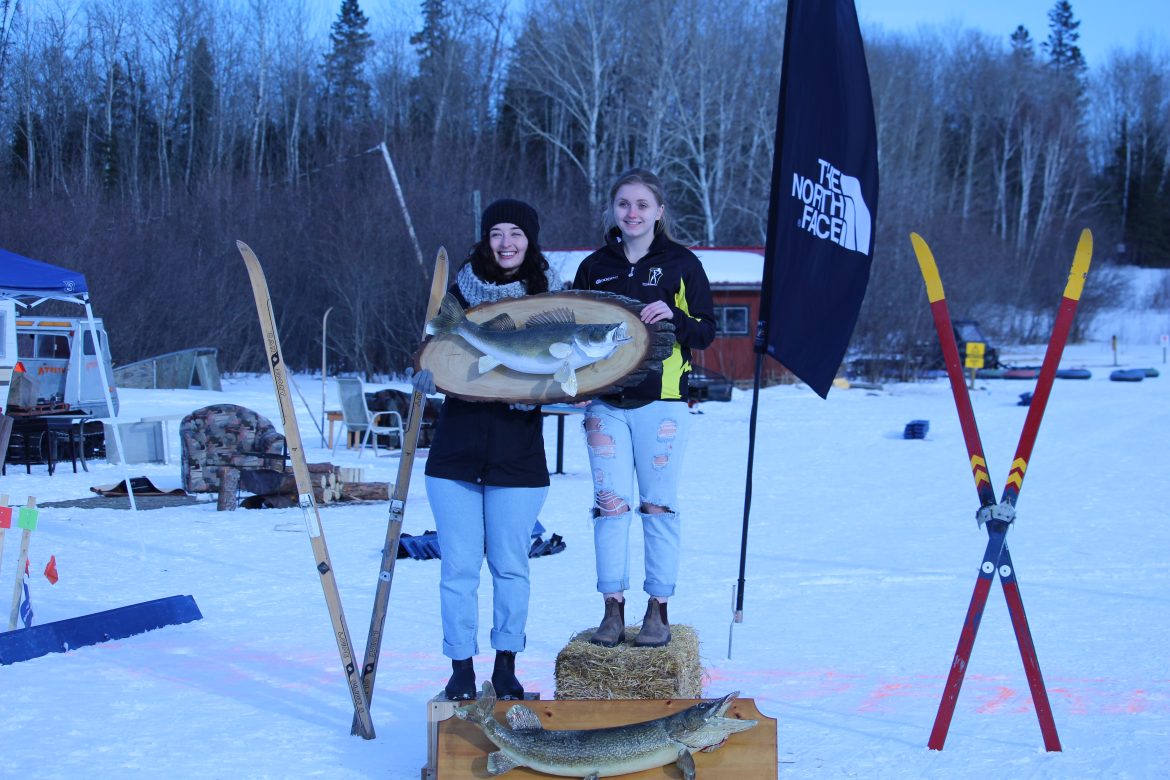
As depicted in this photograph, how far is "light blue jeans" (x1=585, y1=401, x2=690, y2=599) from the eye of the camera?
403 cm

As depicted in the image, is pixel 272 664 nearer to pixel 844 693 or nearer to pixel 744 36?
pixel 844 693

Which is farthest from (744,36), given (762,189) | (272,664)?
(272,664)

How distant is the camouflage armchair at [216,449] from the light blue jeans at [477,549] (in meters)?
8.02

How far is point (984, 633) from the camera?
19.5ft

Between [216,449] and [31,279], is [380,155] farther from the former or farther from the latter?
[31,279]

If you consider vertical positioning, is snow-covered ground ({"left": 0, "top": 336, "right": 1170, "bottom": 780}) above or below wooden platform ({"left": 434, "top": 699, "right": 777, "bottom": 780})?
below

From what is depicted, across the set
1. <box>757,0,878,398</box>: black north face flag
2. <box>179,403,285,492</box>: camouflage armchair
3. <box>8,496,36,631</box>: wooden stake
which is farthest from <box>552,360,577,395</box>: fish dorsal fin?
<box>179,403,285,492</box>: camouflage armchair

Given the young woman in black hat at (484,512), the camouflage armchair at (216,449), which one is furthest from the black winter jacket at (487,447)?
the camouflage armchair at (216,449)

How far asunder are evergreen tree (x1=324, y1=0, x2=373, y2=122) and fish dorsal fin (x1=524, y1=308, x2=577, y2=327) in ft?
143

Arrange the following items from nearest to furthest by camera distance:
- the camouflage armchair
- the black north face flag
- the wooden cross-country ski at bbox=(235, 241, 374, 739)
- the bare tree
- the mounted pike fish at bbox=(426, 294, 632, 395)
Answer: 1. the mounted pike fish at bbox=(426, 294, 632, 395)
2. the wooden cross-country ski at bbox=(235, 241, 374, 739)
3. the black north face flag
4. the camouflage armchair
5. the bare tree

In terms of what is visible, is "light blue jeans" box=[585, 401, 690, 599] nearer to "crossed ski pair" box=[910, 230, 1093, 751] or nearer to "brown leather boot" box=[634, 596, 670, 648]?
"brown leather boot" box=[634, 596, 670, 648]

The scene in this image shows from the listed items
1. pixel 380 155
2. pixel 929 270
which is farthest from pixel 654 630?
pixel 380 155

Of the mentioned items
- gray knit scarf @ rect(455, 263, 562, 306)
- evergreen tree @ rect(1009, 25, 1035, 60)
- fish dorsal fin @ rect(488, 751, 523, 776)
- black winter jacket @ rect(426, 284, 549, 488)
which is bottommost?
fish dorsal fin @ rect(488, 751, 523, 776)

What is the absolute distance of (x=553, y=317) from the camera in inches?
152
